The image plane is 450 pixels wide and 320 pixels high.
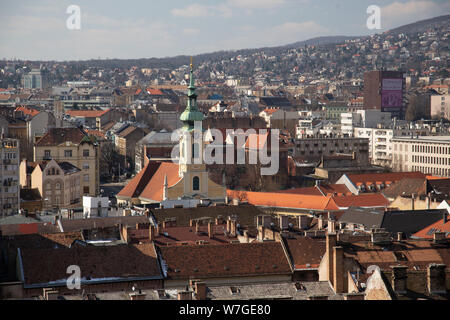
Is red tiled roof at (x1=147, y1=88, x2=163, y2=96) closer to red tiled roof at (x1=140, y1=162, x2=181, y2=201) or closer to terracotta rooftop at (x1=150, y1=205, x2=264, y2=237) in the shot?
red tiled roof at (x1=140, y1=162, x2=181, y2=201)

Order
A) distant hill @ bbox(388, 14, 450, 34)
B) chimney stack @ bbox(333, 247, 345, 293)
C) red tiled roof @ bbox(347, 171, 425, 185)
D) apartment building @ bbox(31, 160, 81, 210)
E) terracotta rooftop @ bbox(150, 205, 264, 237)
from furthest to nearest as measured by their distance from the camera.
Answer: distant hill @ bbox(388, 14, 450, 34) → red tiled roof @ bbox(347, 171, 425, 185) → apartment building @ bbox(31, 160, 81, 210) → terracotta rooftop @ bbox(150, 205, 264, 237) → chimney stack @ bbox(333, 247, 345, 293)

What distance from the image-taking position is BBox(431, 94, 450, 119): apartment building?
433 ft

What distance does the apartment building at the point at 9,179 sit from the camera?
4706cm

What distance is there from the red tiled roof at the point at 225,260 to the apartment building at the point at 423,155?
5082 centimetres

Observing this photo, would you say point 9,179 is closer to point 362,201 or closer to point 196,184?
point 196,184

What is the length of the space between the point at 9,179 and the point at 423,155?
41.3m

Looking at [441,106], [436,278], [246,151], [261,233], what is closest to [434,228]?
[261,233]

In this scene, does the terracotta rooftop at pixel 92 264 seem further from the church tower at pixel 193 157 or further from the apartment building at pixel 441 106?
the apartment building at pixel 441 106

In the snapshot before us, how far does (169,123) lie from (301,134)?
2276 cm

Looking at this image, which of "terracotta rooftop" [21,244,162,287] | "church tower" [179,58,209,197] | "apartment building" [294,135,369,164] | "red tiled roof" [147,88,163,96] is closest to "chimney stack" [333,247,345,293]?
"terracotta rooftop" [21,244,162,287]

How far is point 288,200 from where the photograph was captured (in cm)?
5153

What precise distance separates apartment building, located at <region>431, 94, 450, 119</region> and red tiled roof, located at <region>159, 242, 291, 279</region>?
107715 mm

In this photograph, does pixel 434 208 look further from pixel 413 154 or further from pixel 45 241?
pixel 413 154
